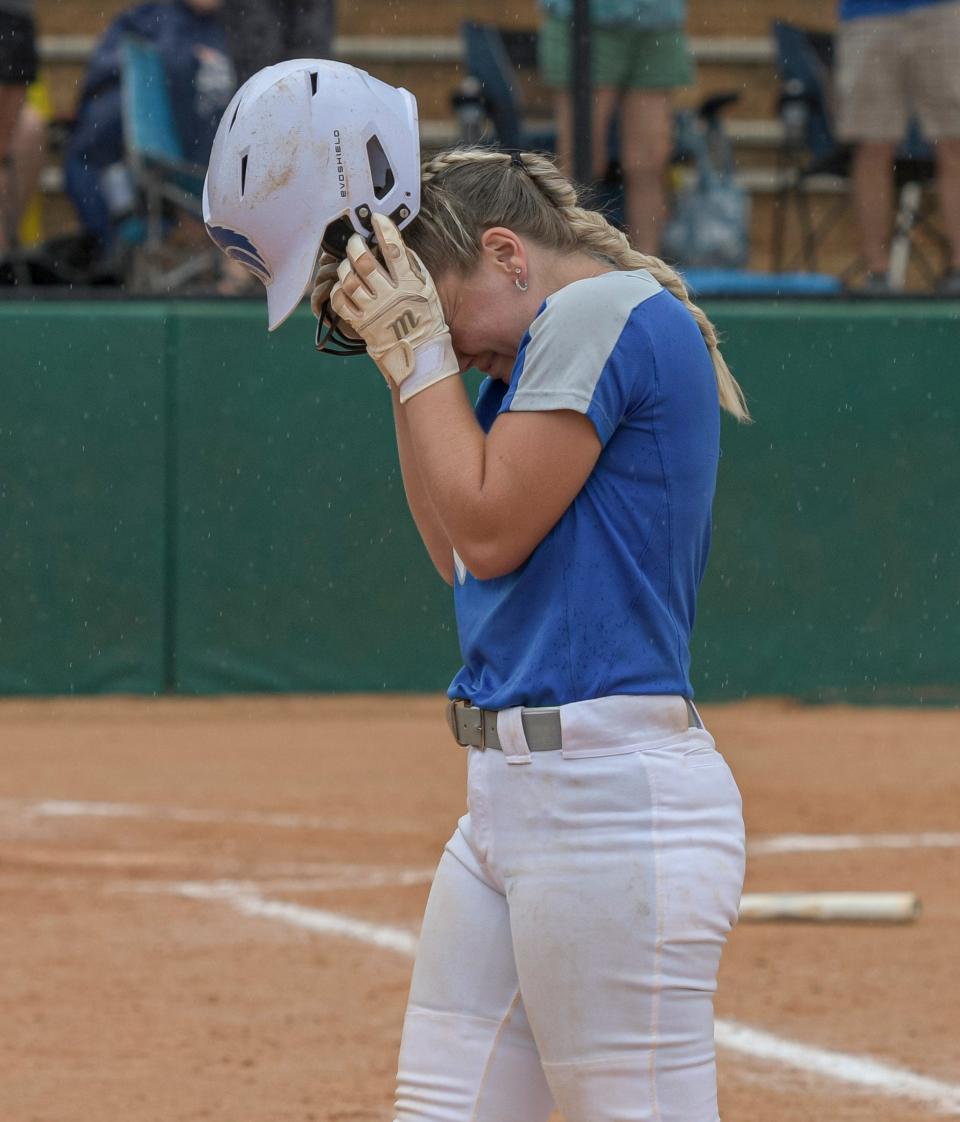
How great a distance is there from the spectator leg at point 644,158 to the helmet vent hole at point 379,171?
676cm

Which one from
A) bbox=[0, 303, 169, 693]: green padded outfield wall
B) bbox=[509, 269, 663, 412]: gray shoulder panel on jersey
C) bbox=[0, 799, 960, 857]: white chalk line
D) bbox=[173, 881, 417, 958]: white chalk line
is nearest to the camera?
bbox=[509, 269, 663, 412]: gray shoulder panel on jersey

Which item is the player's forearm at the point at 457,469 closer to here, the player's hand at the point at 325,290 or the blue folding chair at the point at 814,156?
the player's hand at the point at 325,290

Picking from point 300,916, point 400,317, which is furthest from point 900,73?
point 400,317

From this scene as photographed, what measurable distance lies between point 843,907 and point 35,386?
15.2ft

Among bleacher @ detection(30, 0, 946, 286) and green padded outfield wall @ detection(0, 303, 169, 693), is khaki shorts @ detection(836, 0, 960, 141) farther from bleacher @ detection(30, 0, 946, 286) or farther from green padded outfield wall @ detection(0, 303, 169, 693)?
green padded outfield wall @ detection(0, 303, 169, 693)

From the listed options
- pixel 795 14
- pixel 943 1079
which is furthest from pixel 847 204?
pixel 943 1079

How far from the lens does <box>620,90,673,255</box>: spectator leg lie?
29.8 feet

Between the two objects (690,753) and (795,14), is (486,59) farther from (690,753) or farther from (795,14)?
(690,753)

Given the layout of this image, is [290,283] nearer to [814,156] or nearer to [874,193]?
[874,193]

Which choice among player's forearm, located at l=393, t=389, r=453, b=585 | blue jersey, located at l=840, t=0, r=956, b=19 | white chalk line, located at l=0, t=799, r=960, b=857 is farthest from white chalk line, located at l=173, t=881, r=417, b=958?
blue jersey, located at l=840, t=0, r=956, b=19

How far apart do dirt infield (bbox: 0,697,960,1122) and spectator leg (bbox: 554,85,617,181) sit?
2.54 m

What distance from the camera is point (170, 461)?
28.8ft

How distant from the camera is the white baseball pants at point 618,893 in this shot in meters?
2.24

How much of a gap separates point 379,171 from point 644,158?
22.8 feet
